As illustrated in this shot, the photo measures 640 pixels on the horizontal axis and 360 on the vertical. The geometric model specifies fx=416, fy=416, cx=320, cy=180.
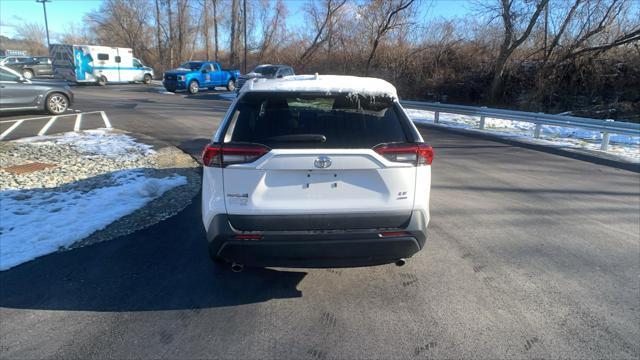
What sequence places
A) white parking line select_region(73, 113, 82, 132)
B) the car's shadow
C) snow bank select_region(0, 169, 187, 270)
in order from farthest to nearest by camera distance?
white parking line select_region(73, 113, 82, 132) → snow bank select_region(0, 169, 187, 270) → the car's shadow

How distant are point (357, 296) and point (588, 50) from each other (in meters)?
21.7

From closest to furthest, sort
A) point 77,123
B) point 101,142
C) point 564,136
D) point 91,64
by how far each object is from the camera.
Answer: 1. point 101,142
2. point 77,123
3. point 564,136
4. point 91,64

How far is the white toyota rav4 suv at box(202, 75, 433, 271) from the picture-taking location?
294 cm

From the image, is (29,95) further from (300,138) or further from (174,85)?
(300,138)

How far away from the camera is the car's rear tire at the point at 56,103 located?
14441 mm

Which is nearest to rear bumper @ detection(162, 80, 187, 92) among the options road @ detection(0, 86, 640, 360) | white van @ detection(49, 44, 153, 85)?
white van @ detection(49, 44, 153, 85)

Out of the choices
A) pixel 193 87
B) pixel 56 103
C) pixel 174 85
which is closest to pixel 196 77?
pixel 193 87

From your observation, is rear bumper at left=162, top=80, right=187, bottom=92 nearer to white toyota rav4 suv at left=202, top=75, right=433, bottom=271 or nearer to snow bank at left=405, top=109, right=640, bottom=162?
snow bank at left=405, top=109, right=640, bottom=162

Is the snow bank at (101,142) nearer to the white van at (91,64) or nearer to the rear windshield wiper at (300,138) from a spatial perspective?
the rear windshield wiper at (300,138)

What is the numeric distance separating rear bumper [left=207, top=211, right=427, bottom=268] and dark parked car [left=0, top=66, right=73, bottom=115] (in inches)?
549

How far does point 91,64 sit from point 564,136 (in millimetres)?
31684

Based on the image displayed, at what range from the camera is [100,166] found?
751 cm

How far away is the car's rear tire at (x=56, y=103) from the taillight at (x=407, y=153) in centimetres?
1523

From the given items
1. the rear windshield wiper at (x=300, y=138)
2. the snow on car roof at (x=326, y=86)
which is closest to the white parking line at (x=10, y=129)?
the snow on car roof at (x=326, y=86)
